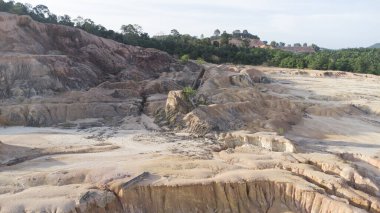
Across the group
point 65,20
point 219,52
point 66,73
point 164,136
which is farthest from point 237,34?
point 164,136

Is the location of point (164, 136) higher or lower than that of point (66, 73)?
lower

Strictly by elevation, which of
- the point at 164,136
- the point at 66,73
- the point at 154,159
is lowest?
the point at 164,136

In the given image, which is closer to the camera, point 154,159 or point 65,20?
point 154,159

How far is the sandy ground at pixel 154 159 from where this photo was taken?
16.3m

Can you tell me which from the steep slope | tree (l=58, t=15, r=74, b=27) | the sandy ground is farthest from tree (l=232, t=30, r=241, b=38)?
the sandy ground

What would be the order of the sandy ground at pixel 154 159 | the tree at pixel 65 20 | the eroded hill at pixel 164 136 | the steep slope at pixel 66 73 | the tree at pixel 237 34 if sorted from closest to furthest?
the eroded hill at pixel 164 136
the sandy ground at pixel 154 159
the steep slope at pixel 66 73
the tree at pixel 65 20
the tree at pixel 237 34

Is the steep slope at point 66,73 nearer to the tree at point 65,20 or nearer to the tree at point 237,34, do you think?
the tree at point 65,20

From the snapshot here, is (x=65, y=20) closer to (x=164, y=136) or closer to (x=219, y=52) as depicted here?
(x=219, y=52)

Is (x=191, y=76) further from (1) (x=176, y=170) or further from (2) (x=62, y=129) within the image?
(1) (x=176, y=170)

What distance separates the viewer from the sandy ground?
1633 cm

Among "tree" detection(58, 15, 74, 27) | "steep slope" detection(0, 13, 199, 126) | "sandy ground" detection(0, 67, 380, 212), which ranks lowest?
"sandy ground" detection(0, 67, 380, 212)

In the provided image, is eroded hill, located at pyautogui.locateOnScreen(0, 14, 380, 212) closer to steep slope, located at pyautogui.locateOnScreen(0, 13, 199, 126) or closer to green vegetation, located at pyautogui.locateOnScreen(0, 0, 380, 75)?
steep slope, located at pyautogui.locateOnScreen(0, 13, 199, 126)

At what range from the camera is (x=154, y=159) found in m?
19.2

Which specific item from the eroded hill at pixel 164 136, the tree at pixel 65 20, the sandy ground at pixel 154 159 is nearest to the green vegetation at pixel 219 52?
the tree at pixel 65 20
